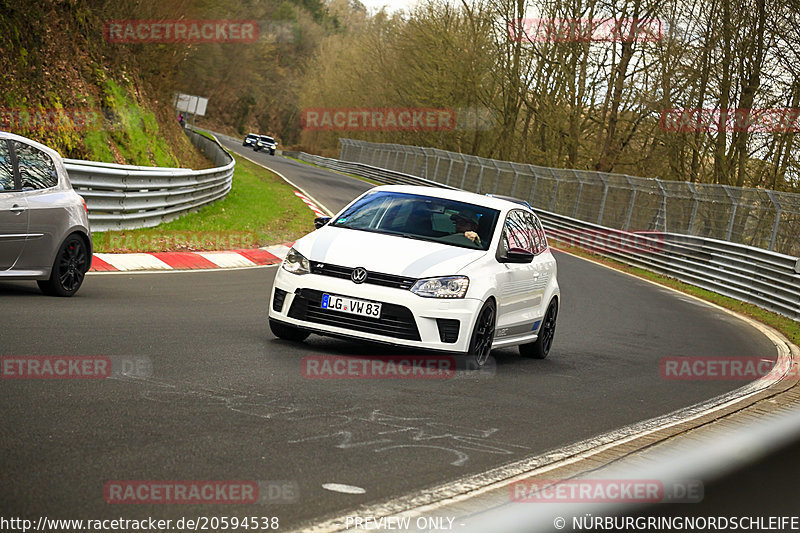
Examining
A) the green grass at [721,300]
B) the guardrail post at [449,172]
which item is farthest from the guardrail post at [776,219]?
the guardrail post at [449,172]

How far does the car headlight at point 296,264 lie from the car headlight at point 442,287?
100 cm

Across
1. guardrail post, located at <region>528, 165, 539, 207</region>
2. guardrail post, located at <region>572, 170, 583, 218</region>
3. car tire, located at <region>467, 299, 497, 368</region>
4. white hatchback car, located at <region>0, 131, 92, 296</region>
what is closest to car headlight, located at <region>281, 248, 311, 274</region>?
car tire, located at <region>467, 299, 497, 368</region>

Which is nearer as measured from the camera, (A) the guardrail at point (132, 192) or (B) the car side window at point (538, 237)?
(B) the car side window at point (538, 237)

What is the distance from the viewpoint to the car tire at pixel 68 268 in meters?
10.8

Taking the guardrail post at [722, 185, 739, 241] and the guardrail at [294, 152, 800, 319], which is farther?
the guardrail post at [722, 185, 739, 241]

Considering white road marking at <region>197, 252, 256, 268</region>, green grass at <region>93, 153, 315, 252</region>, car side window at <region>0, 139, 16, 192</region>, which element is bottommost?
white road marking at <region>197, 252, 256, 268</region>

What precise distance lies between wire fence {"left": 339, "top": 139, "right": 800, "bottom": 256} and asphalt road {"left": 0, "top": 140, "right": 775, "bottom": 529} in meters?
12.3

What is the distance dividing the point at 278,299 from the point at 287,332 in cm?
52

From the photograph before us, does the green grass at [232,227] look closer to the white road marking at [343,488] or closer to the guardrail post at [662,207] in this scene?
the guardrail post at [662,207]

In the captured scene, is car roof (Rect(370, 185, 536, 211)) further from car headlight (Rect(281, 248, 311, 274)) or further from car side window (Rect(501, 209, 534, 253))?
car headlight (Rect(281, 248, 311, 274))

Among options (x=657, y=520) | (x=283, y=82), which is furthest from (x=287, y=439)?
(x=283, y=82)

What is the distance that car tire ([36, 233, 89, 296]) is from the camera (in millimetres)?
10781

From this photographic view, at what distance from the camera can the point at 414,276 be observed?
8664 mm

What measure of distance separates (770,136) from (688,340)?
1798cm
